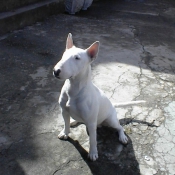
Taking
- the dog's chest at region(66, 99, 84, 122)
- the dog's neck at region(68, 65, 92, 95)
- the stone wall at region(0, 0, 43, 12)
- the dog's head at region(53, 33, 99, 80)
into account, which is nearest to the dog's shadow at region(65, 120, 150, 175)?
the dog's chest at region(66, 99, 84, 122)

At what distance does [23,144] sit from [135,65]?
8.16ft

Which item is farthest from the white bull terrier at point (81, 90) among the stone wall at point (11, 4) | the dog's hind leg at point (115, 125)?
the stone wall at point (11, 4)

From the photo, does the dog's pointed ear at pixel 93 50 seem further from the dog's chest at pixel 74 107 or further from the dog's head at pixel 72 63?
the dog's chest at pixel 74 107

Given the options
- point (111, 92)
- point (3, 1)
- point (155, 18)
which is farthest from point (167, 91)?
point (155, 18)

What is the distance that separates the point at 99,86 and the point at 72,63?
1.75 m

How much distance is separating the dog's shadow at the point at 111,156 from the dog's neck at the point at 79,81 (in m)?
0.67

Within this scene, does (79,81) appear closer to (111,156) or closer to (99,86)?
(111,156)

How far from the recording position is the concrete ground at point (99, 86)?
113 inches

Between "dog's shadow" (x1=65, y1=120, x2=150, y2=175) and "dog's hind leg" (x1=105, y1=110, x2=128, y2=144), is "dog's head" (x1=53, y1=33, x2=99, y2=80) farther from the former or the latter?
"dog's shadow" (x1=65, y1=120, x2=150, y2=175)

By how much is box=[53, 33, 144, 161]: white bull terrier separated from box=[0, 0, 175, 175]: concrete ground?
0.89 feet

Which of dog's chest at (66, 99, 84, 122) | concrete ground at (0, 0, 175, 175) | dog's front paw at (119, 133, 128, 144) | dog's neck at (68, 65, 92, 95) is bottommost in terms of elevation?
concrete ground at (0, 0, 175, 175)

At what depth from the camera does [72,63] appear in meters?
2.43

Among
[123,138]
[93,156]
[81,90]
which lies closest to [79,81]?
[81,90]

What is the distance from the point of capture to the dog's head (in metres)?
2.37
